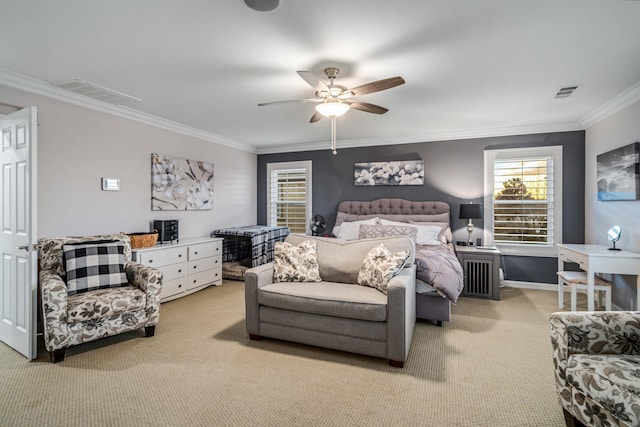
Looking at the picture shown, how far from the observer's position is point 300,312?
2.81m

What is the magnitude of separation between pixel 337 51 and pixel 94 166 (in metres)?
3.12

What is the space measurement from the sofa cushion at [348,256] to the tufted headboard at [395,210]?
6.87 feet

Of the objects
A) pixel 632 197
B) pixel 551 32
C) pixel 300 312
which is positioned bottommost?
pixel 300 312

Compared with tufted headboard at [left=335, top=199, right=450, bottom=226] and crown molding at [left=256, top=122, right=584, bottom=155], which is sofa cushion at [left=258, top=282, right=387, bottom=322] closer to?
tufted headboard at [left=335, top=199, right=450, bottom=226]

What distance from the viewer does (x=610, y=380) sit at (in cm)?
150

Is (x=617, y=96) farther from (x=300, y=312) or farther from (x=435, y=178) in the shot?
(x=300, y=312)

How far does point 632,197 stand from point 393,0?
3.45 metres

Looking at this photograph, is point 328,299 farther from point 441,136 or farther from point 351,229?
point 441,136

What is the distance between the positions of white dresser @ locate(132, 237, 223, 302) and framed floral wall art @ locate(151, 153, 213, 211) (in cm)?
61

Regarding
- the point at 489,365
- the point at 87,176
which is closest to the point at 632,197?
the point at 489,365

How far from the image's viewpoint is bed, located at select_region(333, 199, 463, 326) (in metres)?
3.33

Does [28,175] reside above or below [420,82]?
below

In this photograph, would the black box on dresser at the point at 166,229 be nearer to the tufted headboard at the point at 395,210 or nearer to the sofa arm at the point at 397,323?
the tufted headboard at the point at 395,210

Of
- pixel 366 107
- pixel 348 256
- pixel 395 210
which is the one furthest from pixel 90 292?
pixel 395 210
